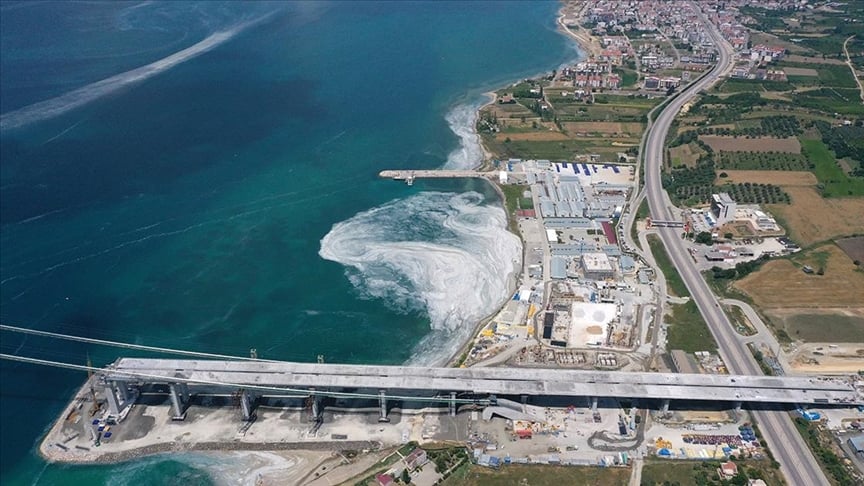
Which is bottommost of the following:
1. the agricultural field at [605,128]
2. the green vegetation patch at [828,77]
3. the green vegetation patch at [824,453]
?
the green vegetation patch at [824,453]

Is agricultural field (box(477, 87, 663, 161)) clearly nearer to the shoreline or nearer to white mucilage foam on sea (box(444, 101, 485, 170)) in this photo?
the shoreline

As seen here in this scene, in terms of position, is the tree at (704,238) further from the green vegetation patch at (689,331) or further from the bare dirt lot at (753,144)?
the bare dirt lot at (753,144)

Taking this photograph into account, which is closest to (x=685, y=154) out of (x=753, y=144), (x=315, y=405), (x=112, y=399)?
(x=753, y=144)

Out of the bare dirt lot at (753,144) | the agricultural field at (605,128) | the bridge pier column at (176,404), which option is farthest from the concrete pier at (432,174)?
the bridge pier column at (176,404)

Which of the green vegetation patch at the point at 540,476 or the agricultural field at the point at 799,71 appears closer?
the green vegetation patch at the point at 540,476

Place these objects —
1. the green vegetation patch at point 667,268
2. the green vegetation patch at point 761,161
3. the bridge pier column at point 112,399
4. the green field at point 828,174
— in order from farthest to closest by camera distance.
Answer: the green vegetation patch at point 761,161 → the green field at point 828,174 → the green vegetation patch at point 667,268 → the bridge pier column at point 112,399

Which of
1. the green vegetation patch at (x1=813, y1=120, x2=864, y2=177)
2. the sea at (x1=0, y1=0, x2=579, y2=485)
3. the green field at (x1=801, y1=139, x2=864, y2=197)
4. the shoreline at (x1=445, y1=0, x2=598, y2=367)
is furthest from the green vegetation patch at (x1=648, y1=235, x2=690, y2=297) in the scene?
the green vegetation patch at (x1=813, y1=120, x2=864, y2=177)
